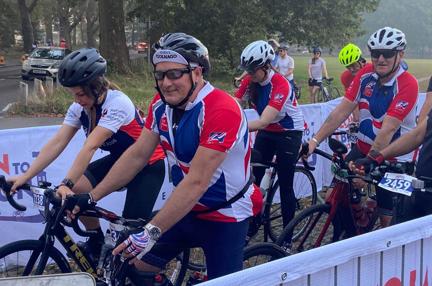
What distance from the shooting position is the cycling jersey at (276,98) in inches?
240

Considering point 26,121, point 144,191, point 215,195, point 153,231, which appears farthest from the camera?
point 26,121

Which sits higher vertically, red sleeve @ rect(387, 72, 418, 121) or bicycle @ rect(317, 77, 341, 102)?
red sleeve @ rect(387, 72, 418, 121)

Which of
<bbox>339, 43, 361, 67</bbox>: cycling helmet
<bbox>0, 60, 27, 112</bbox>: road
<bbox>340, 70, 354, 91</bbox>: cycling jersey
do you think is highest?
A: <bbox>339, 43, 361, 67</bbox>: cycling helmet

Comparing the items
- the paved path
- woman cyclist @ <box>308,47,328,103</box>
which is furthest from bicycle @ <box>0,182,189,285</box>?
woman cyclist @ <box>308,47,328,103</box>

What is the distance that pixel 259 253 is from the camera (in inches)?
167

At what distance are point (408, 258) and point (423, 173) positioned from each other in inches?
34.0

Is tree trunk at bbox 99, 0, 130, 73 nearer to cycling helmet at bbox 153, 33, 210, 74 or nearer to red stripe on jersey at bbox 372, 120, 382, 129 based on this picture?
red stripe on jersey at bbox 372, 120, 382, 129

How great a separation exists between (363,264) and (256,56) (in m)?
2.97

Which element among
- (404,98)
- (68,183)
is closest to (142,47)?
(404,98)

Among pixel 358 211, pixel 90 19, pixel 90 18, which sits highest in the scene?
pixel 90 18

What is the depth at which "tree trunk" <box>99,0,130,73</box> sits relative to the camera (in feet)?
90.7

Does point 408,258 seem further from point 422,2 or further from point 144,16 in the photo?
point 422,2

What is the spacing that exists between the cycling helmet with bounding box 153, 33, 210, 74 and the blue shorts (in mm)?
843

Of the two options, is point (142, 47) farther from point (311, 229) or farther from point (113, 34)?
point (311, 229)
